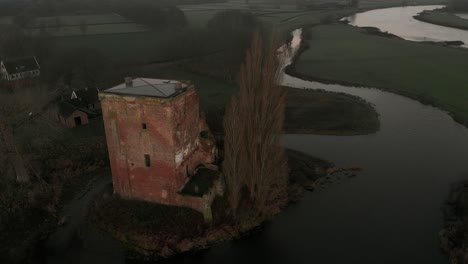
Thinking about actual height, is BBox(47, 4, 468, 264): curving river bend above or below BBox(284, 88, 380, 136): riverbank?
below

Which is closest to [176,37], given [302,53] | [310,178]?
[302,53]

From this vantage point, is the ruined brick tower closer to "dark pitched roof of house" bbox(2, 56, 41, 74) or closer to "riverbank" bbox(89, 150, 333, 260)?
"riverbank" bbox(89, 150, 333, 260)

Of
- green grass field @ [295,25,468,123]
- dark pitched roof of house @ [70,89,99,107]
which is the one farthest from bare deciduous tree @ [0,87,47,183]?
green grass field @ [295,25,468,123]

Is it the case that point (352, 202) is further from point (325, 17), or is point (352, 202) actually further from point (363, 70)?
point (325, 17)

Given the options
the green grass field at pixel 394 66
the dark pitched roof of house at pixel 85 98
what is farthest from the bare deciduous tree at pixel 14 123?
the green grass field at pixel 394 66

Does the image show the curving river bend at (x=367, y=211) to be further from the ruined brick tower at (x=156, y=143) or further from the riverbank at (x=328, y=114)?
the ruined brick tower at (x=156, y=143)

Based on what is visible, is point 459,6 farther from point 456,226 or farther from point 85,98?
point 85,98
